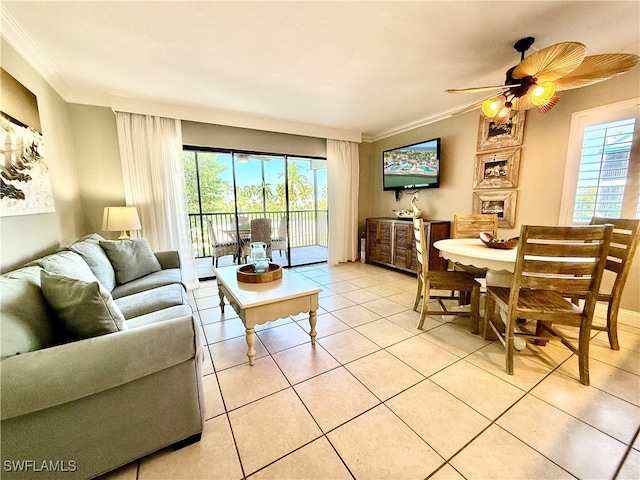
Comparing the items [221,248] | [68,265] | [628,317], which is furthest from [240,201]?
[628,317]

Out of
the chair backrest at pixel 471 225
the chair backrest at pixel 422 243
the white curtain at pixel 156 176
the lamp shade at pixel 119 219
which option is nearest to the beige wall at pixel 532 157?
the chair backrest at pixel 471 225

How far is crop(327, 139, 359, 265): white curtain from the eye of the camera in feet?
15.0

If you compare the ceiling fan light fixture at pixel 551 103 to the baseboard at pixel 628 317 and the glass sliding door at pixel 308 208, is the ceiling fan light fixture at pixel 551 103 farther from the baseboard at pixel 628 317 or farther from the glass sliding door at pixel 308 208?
the glass sliding door at pixel 308 208

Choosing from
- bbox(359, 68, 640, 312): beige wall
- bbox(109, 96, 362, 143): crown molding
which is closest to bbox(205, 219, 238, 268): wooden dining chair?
bbox(109, 96, 362, 143): crown molding

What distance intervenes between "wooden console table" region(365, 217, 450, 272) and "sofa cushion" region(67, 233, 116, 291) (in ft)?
11.8

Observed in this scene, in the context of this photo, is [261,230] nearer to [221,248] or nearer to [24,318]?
[221,248]

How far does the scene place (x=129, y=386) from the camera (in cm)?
105

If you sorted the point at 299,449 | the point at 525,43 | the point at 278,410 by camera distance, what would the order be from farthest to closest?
1. the point at 525,43
2. the point at 278,410
3. the point at 299,449

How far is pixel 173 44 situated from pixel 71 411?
2.46 metres

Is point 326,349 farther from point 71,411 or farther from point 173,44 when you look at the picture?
point 173,44

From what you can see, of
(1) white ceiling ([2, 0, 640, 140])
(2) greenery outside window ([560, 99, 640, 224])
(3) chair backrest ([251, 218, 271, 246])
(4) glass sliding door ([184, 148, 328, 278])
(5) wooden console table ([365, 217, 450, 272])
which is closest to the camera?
(1) white ceiling ([2, 0, 640, 140])

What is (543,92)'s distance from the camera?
176 centimetres

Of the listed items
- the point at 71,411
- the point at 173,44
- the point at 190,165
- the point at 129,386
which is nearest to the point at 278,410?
the point at 129,386

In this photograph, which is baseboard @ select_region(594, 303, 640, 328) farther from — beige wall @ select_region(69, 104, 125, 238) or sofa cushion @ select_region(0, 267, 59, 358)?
beige wall @ select_region(69, 104, 125, 238)
